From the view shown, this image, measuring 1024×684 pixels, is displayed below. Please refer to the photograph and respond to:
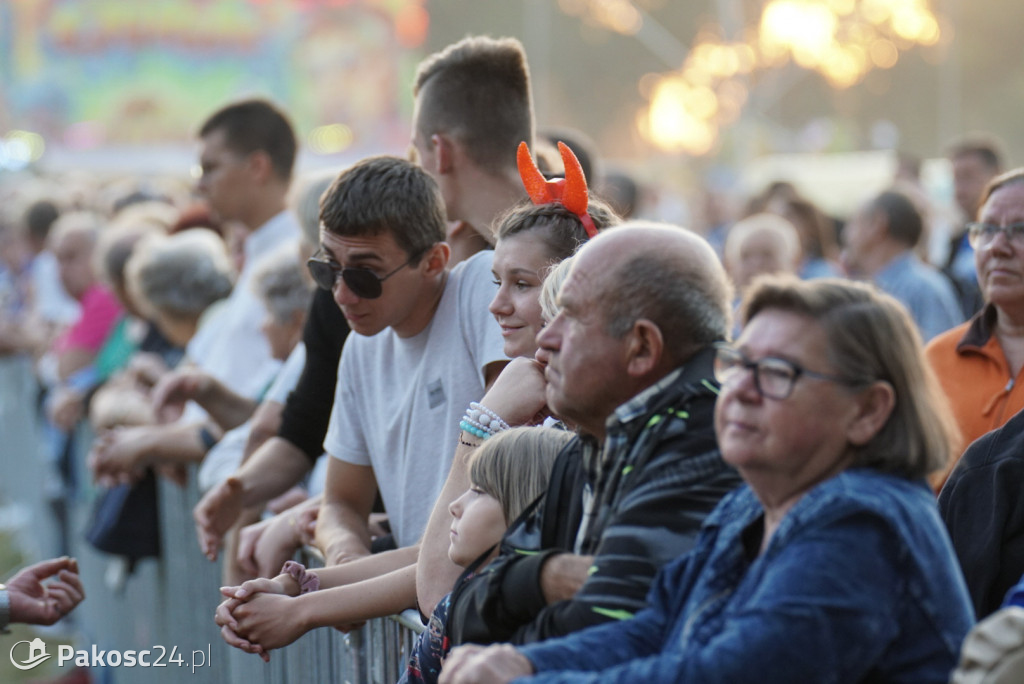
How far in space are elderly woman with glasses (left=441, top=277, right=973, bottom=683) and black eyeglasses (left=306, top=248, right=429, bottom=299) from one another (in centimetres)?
143

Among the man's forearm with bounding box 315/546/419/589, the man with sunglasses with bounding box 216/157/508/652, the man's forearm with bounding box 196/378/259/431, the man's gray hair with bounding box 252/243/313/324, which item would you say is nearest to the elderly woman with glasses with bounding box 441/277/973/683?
the man's forearm with bounding box 315/546/419/589

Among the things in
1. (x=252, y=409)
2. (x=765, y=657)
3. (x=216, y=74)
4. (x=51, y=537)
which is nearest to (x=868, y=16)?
(x=216, y=74)

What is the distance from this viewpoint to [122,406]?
613cm

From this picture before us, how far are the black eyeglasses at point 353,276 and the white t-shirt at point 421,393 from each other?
20cm

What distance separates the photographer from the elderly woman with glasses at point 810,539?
1704mm

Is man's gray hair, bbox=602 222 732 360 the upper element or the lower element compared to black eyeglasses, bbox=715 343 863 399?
upper

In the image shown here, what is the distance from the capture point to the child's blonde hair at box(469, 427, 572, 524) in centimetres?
240

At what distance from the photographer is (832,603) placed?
1.69 meters

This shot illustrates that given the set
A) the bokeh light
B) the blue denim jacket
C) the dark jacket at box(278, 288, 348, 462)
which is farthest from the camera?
the bokeh light

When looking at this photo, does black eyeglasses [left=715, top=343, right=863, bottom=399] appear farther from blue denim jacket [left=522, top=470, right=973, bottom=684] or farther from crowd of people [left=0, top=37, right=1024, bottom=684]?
blue denim jacket [left=522, top=470, right=973, bottom=684]

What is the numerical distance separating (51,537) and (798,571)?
8.01 meters

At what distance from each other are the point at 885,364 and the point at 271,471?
2.66 metres

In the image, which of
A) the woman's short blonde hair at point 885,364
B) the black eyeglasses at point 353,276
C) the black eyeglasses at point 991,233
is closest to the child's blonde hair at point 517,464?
the woman's short blonde hair at point 885,364

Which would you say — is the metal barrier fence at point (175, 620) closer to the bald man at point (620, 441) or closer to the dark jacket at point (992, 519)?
the bald man at point (620, 441)
